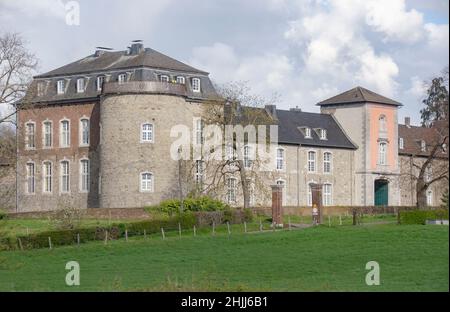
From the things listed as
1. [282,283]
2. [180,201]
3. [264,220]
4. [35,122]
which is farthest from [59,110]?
[282,283]

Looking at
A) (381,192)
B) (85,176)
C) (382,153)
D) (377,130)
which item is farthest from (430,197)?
(85,176)

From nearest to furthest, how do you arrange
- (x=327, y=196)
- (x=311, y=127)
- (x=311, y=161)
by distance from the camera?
(x=311, y=161) < (x=327, y=196) < (x=311, y=127)

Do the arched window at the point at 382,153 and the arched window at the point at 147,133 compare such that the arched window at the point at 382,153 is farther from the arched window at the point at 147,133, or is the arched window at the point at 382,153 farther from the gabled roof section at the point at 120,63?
the arched window at the point at 147,133

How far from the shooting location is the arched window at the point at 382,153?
252 ft

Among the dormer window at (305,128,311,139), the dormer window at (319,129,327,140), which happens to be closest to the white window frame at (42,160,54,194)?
the dormer window at (305,128,311,139)

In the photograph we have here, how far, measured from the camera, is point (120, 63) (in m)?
67.2

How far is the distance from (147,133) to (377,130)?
2088cm

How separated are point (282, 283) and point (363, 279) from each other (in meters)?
2.33

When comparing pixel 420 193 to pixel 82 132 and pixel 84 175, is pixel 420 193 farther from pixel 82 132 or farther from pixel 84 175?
pixel 82 132

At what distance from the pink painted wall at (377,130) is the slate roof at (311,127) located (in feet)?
4.96

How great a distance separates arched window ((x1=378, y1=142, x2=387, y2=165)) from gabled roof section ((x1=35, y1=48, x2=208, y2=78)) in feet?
52.8

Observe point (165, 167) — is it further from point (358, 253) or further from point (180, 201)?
point (358, 253)

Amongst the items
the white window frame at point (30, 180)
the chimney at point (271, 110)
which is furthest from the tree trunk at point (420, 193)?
the white window frame at point (30, 180)

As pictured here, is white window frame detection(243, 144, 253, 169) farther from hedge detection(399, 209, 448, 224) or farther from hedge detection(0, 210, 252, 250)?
hedge detection(399, 209, 448, 224)
